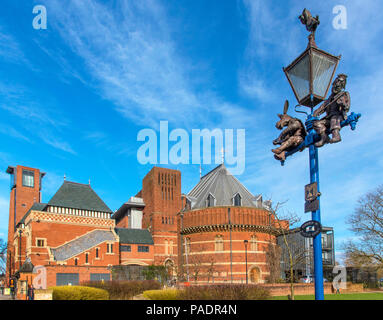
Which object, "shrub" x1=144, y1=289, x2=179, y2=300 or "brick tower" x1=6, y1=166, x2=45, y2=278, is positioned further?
"brick tower" x1=6, y1=166, x2=45, y2=278

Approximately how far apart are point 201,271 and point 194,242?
4.79 m

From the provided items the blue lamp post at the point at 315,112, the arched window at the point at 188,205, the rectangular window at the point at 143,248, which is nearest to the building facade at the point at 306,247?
the arched window at the point at 188,205

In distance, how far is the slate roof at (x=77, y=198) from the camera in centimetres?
5412

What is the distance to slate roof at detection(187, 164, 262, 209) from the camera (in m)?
58.3

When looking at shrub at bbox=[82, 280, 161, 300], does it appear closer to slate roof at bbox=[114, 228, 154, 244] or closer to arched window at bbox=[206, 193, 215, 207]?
slate roof at bbox=[114, 228, 154, 244]

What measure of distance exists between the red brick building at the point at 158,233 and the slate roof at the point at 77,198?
0.14 m

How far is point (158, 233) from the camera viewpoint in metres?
59.4

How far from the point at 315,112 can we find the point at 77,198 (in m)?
53.0

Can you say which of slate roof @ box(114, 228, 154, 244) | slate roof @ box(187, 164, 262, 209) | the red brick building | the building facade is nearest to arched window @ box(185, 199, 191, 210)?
the red brick building

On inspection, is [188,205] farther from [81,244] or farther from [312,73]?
[312,73]

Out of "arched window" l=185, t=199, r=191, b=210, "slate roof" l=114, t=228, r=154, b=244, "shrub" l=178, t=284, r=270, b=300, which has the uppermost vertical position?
"arched window" l=185, t=199, r=191, b=210

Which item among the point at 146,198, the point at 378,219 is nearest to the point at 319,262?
the point at 378,219

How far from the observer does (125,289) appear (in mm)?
33812

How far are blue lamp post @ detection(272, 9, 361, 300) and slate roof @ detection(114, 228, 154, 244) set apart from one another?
165ft
